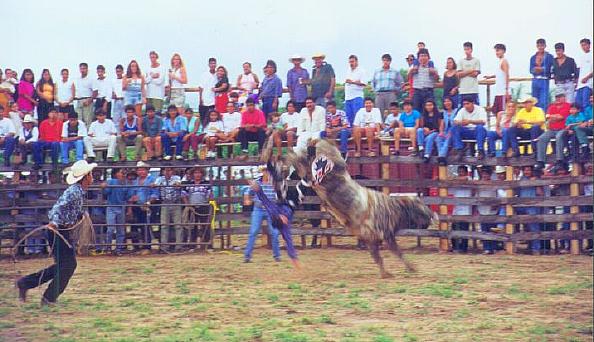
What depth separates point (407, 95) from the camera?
16.5 m

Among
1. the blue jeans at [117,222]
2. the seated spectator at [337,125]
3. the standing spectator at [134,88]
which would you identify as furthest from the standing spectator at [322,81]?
the blue jeans at [117,222]

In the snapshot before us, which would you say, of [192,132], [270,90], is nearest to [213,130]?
[192,132]

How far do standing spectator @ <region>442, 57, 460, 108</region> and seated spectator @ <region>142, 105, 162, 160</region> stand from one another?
483 cm

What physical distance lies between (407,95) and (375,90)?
1.79ft

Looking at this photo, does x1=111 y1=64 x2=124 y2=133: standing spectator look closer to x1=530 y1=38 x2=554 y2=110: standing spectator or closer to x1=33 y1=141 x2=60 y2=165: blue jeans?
x1=33 y1=141 x2=60 y2=165: blue jeans

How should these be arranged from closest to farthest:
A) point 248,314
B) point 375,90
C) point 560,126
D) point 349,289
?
point 248,314 < point 349,289 < point 560,126 < point 375,90

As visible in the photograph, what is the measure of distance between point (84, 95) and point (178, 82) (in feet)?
5.37

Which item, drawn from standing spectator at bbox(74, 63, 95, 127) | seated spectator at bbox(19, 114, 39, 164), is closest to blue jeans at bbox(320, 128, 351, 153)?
standing spectator at bbox(74, 63, 95, 127)

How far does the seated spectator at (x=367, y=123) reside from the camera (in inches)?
629

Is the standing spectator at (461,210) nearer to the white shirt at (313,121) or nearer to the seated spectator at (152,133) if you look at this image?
the white shirt at (313,121)

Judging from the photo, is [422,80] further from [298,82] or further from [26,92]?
[26,92]

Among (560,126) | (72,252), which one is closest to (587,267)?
(560,126)

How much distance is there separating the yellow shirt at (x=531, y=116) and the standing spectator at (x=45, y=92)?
771cm

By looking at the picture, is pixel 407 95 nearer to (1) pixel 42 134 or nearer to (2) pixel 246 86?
(2) pixel 246 86
